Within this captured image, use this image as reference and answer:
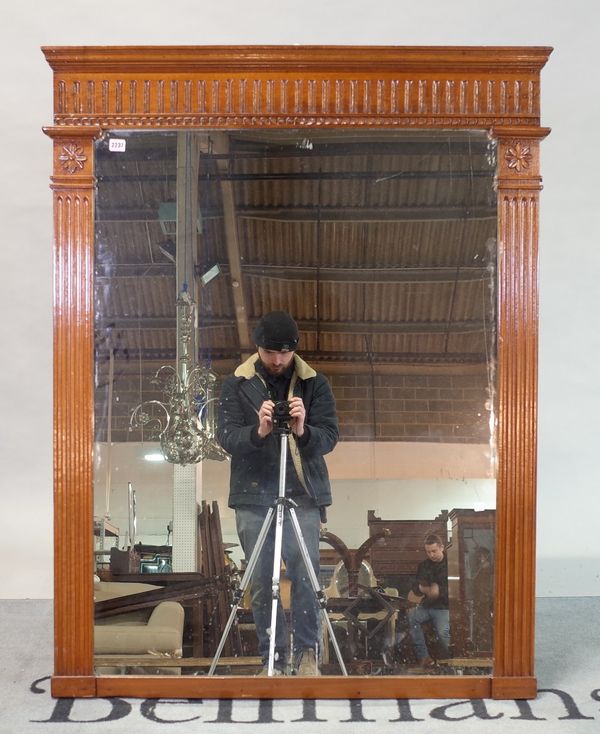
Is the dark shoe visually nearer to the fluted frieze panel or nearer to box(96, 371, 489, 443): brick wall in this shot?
box(96, 371, 489, 443): brick wall

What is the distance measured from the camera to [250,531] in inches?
189

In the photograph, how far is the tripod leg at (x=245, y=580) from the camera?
15.6ft

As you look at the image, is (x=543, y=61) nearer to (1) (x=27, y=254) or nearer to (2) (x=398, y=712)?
(2) (x=398, y=712)

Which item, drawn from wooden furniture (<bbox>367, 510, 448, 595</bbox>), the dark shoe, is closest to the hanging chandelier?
wooden furniture (<bbox>367, 510, 448, 595</bbox>)

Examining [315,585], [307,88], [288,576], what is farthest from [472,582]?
[307,88]

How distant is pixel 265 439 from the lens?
4.82 meters

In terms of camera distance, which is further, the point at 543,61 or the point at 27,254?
the point at 27,254

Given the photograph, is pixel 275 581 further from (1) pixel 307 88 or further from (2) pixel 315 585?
(1) pixel 307 88

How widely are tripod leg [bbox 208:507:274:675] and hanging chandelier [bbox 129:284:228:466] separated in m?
0.31

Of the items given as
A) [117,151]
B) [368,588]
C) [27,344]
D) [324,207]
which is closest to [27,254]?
[27,344]

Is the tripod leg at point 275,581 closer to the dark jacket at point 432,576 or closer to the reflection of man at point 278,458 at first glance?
the reflection of man at point 278,458

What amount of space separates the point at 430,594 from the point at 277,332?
1177 millimetres

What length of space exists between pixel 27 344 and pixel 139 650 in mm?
2789

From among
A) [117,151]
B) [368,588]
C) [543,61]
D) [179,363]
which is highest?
[543,61]
